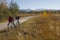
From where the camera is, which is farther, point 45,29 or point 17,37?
point 45,29

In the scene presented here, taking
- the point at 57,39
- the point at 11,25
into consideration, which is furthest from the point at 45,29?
the point at 11,25

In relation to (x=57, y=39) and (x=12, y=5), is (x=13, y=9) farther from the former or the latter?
(x=57, y=39)

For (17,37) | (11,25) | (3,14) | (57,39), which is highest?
(17,37)

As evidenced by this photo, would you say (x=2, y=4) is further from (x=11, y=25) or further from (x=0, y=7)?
(x=11, y=25)

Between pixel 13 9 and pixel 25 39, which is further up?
pixel 25 39

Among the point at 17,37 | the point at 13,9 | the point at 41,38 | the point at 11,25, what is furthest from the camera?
the point at 13,9

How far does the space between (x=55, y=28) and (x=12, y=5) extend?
1860 inches

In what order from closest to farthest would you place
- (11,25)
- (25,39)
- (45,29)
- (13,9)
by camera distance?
(25,39)
(45,29)
(11,25)
(13,9)

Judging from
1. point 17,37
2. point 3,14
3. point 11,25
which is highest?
point 17,37

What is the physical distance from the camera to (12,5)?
56.8 metres

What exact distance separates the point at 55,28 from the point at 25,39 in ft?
9.75

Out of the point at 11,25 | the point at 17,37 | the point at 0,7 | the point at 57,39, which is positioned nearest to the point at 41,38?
the point at 57,39

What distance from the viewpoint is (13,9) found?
185 ft

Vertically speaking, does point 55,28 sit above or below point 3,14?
above
